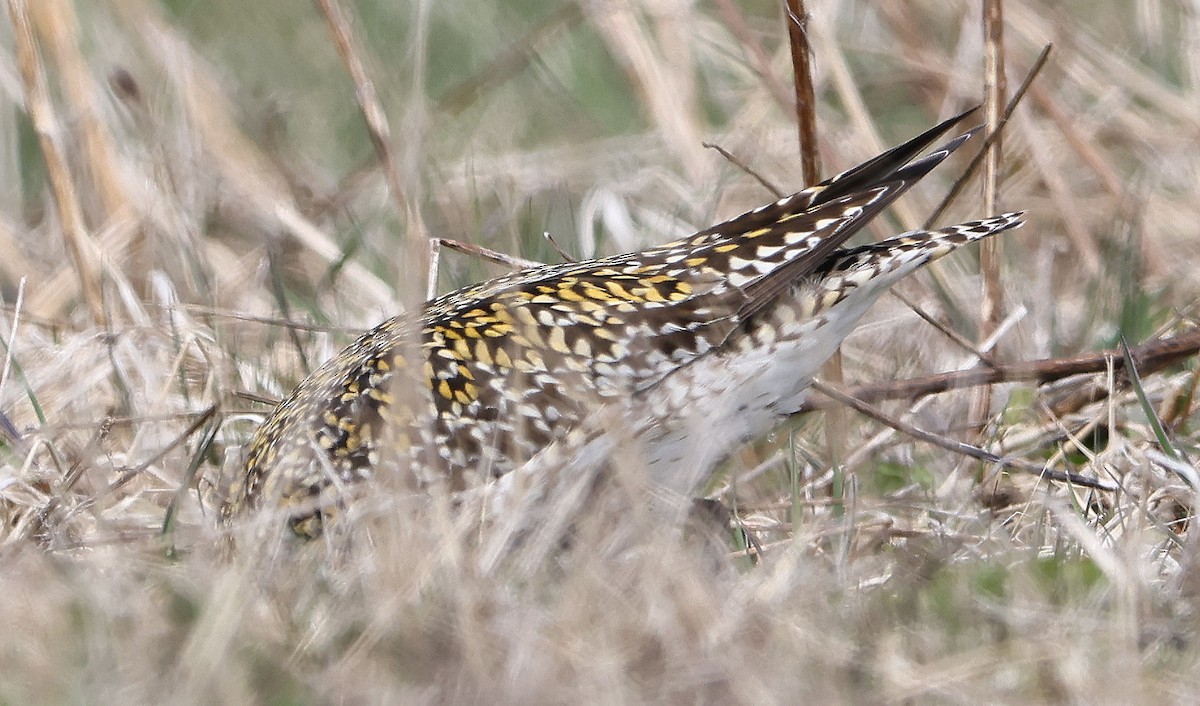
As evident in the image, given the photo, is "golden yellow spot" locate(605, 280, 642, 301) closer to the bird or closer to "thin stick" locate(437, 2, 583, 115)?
the bird

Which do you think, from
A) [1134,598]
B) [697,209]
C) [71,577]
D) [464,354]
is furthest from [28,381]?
[1134,598]

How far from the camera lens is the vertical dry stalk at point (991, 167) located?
4191 mm

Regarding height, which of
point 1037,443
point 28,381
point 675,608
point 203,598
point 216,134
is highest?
point 216,134

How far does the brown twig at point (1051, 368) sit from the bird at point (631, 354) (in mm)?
277

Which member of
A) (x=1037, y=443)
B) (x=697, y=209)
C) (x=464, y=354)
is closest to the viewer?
(x=464, y=354)

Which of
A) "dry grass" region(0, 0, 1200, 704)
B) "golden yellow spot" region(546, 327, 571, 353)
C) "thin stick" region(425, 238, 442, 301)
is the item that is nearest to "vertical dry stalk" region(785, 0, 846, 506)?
"dry grass" region(0, 0, 1200, 704)

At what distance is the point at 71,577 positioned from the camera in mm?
2676

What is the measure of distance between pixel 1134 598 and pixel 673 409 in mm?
1438

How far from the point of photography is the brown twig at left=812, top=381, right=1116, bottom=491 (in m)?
3.49

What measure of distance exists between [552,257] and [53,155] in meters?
1.59

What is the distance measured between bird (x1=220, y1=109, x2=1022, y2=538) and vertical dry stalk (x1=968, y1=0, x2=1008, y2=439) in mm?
472

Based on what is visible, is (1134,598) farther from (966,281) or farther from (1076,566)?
(966,281)

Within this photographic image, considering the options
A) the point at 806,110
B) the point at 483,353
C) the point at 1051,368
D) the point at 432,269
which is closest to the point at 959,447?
the point at 1051,368

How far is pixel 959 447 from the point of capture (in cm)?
371
